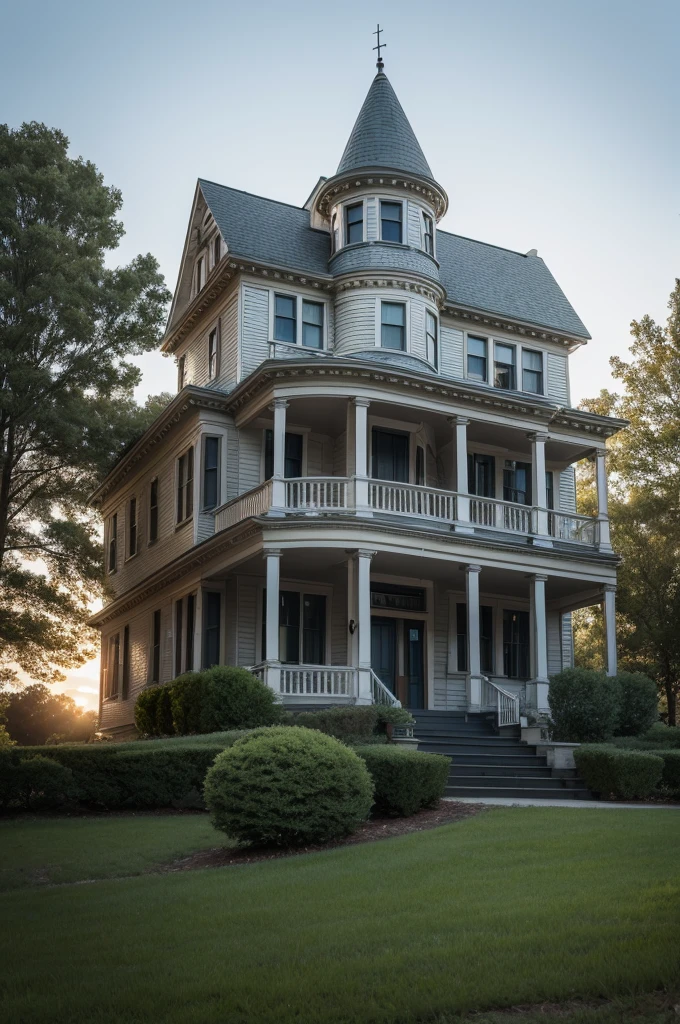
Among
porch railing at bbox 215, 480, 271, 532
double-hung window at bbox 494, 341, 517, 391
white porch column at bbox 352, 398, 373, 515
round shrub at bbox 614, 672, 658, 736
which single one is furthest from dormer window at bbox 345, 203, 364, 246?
round shrub at bbox 614, 672, 658, 736

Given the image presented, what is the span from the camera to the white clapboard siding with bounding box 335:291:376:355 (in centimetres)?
2812

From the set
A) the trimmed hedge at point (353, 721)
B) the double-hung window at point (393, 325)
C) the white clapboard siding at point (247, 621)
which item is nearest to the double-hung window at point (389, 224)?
the double-hung window at point (393, 325)

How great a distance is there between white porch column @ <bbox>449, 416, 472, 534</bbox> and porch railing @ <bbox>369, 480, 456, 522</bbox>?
22cm

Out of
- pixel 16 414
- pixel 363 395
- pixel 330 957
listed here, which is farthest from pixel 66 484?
pixel 330 957

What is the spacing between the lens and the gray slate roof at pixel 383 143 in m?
29.6

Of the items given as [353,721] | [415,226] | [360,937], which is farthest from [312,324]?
[360,937]

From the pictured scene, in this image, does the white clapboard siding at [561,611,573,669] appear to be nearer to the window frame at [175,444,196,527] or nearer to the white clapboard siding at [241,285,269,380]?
the window frame at [175,444,196,527]

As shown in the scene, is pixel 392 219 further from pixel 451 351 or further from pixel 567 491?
pixel 567 491

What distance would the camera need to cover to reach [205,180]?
31234mm

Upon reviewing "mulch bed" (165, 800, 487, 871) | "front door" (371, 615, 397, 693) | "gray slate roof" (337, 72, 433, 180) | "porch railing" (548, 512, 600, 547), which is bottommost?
"mulch bed" (165, 800, 487, 871)

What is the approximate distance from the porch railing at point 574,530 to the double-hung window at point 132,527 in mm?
12589

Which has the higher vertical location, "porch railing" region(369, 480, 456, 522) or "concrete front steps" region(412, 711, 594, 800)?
"porch railing" region(369, 480, 456, 522)

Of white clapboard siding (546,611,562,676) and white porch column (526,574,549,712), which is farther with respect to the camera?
white clapboard siding (546,611,562,676)

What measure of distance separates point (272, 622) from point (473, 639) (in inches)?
202
